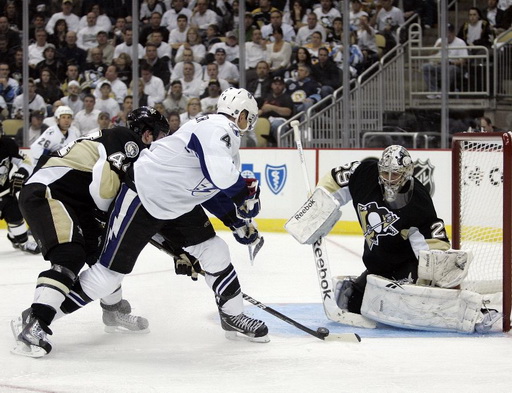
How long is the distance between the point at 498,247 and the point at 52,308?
2.79 m

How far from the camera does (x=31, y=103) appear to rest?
31.2 feet

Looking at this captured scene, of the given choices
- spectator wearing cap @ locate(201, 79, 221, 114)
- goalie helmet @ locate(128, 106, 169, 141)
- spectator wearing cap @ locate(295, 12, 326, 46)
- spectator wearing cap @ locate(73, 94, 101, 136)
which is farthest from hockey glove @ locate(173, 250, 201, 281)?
spectator wearing cap @ locate(73, 94, 101, 136)

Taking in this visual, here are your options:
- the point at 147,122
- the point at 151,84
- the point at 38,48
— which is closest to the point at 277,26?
the point at 151,84

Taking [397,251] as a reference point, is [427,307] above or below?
below

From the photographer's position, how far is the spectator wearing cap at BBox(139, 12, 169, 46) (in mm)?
9461

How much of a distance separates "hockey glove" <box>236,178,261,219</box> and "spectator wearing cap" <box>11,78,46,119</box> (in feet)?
20.2

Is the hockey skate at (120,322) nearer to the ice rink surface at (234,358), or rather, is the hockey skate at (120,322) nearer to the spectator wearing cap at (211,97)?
the ice rink surface at (234,358)

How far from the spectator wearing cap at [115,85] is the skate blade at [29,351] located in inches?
239

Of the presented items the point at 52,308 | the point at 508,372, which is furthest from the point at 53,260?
the point at 508,372

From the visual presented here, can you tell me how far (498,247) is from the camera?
536 cm

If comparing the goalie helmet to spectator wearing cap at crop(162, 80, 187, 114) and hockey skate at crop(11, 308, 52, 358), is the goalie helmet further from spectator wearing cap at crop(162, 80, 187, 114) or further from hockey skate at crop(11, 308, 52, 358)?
spectator wearing cap at crop(162, 80, 187, 114)

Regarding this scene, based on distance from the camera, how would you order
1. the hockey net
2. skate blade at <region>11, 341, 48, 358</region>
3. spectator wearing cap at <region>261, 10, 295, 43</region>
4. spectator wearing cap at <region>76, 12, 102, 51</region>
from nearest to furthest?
skate blade at <region>11, 341, 48, 358</region>, the hockey net, spectator wearing cap at <region>261, 10, 295, 43</region>, spectator wearing cap at <region>76, 12, 102, 51</region>

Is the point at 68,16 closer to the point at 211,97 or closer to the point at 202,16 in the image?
the point at 202,16

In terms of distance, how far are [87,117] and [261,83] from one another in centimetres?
181
